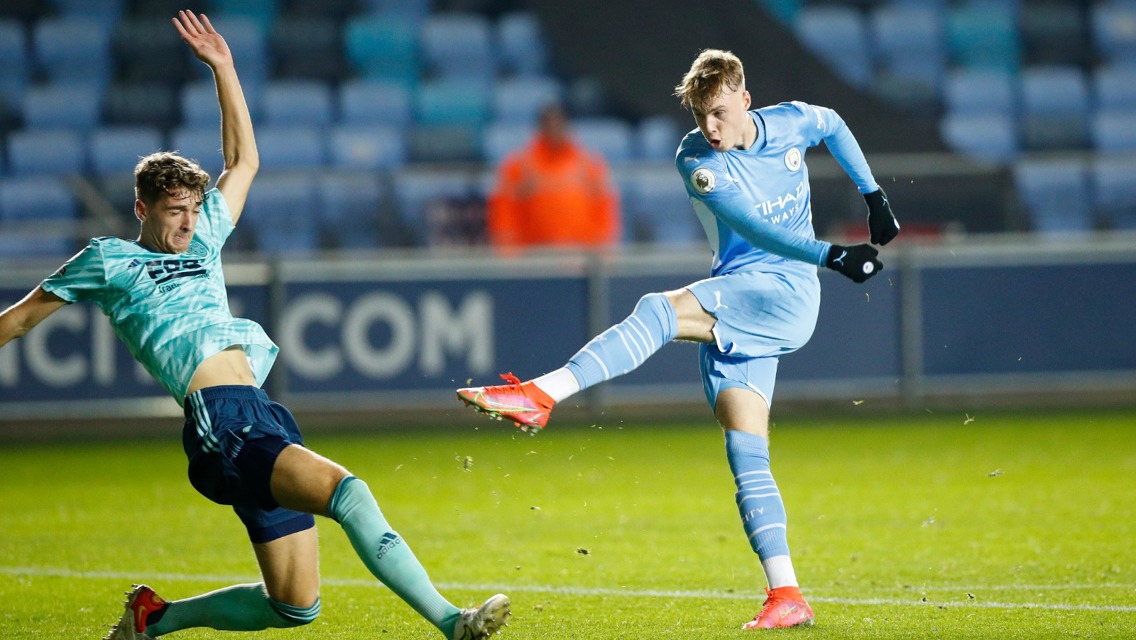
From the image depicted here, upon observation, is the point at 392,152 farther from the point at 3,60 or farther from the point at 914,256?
the point at 914,256

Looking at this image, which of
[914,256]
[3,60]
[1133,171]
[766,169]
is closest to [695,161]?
[766,169]

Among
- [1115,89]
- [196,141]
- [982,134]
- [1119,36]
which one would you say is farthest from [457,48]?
[1119,36]

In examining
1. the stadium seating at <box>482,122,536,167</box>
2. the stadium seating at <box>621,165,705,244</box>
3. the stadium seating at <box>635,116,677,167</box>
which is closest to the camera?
the stadium seating at <box>621,165,705,244</box>

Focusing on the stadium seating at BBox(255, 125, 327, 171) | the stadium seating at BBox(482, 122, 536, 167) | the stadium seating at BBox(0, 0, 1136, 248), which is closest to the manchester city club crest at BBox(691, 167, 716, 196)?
the stadium seating at BBox(0, 0, 1136, 248)

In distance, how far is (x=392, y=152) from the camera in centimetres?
1436

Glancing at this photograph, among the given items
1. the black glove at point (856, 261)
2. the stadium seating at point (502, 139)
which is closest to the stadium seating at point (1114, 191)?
the stadium seating at point (502, 139)

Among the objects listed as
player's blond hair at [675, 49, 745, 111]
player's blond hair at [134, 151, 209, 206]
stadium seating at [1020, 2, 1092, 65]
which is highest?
stadium seating at [1020, 2, 1092, 65]

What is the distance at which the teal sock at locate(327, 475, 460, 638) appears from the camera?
12.8ft

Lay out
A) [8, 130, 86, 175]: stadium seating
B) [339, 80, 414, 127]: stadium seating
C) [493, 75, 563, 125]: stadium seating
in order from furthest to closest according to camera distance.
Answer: [493, 75, 563, 125]: stadium seating → [339, 80, 414, 127]: stadium seating → [8, 130, 86, 175]: stadium seating

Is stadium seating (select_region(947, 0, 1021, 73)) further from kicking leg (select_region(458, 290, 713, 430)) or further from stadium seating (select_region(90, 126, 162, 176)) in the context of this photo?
kicking leg (select_region(458, 290, 713, 430))

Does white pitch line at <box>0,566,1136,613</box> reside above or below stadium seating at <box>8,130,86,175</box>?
below

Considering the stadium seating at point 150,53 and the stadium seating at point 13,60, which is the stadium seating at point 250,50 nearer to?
the stadium seating at point 150,53

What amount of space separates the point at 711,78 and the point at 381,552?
1798 millimetres

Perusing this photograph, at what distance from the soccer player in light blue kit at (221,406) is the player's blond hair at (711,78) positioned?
1.47m
